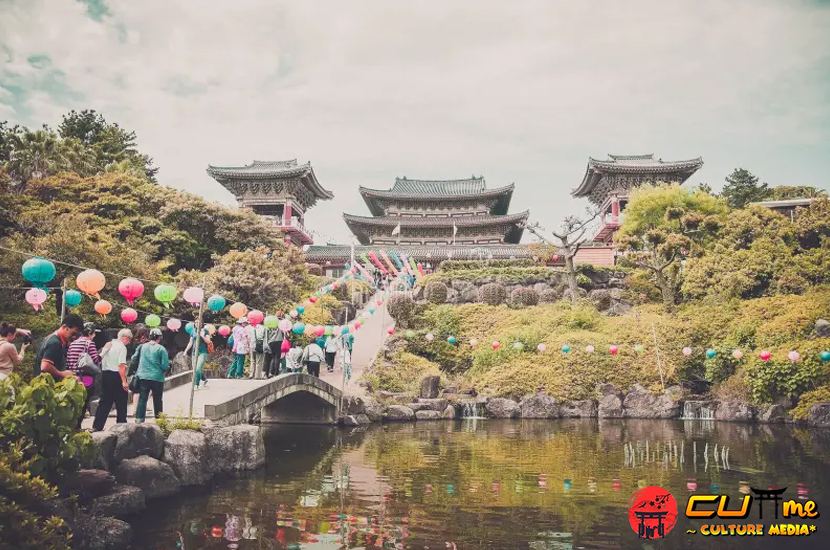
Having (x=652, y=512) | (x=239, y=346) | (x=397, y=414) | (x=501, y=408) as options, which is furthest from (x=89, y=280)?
(x=501, y=408)

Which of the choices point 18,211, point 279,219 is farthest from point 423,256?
point 18,211

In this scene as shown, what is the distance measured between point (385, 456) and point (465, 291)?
59.8 ft

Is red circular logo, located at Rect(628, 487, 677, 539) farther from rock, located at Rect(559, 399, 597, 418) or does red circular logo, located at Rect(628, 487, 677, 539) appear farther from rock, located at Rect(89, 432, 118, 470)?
rock, located at Rect(559, 399, 597, 418)

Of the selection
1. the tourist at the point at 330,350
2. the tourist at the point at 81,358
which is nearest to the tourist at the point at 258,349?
the tourist at the point at 330,350

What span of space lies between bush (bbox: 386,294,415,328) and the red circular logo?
16.7 m

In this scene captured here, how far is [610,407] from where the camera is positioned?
19.2m

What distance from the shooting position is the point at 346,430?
16.0m

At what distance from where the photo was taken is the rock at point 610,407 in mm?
19062

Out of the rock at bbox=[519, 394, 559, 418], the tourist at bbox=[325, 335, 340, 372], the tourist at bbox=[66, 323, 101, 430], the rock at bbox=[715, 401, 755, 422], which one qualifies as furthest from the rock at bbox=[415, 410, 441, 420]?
→ the tourist at bbox=[66, 323, 101, 430]

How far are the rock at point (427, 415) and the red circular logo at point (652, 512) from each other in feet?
31.9

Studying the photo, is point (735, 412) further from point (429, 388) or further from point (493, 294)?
point (493, 294)

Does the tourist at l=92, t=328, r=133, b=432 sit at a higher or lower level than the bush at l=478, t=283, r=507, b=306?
lower

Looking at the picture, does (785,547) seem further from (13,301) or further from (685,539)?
(13,301)

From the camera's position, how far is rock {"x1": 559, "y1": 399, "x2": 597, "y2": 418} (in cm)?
1922
